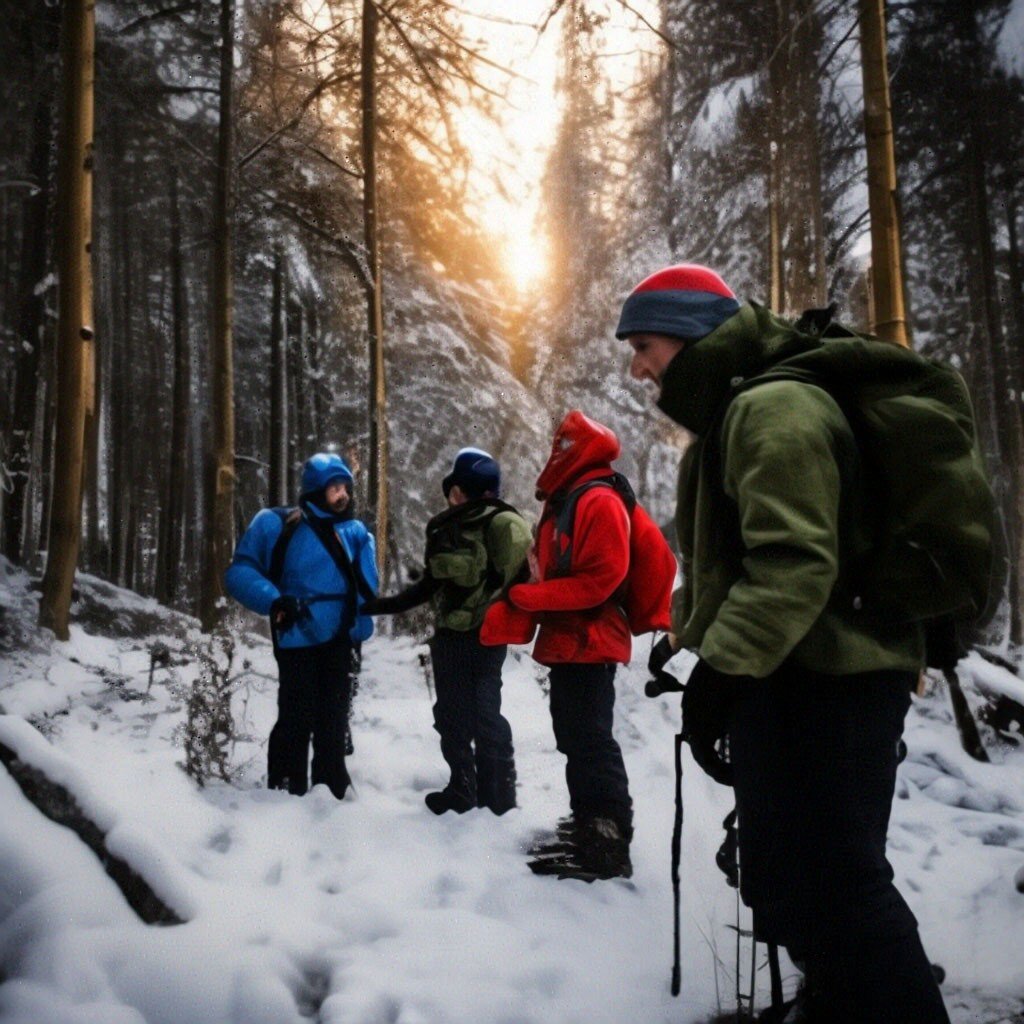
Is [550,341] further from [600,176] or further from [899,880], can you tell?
[899,880]

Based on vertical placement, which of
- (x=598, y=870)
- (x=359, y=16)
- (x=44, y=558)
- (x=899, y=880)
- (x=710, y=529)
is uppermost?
(x=359, y=16)

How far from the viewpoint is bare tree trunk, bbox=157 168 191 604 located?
8.99 meters

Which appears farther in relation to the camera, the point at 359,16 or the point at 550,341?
the point at 550,341

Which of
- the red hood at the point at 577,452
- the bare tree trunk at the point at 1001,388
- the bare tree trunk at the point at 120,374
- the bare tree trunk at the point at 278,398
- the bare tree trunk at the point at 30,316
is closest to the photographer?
the red hood at the point at 577,452

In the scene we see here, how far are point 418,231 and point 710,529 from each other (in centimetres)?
921

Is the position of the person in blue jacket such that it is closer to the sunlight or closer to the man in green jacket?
the man in green jacket

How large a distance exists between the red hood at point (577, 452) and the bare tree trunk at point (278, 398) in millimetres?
8023

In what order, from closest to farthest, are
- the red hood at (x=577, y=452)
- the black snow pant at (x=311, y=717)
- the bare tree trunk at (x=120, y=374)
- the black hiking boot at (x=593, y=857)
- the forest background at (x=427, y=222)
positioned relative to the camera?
the black hiking boot at (x=593, y=857)
the red hood at (x=577, y=452)
the black snow pant at (x=311, y=717)
the forest background at (x=427, y=222)
the bare tree trunk at (x=120, y=374)

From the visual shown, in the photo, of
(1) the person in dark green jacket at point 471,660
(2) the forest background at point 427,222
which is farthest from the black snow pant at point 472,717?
(2) the forest background at point 427,222

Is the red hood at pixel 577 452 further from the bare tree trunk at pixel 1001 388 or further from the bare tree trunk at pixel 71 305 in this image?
the bare tree trunk at pixel 1001 388

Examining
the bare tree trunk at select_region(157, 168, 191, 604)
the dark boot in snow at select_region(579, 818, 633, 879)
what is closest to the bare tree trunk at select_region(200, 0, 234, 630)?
the bare tree trunk at select_region(157, 168, 191, 604)

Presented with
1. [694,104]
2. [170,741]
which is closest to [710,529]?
[170,741]

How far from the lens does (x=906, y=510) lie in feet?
4.88

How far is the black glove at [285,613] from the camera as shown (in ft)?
11.3
